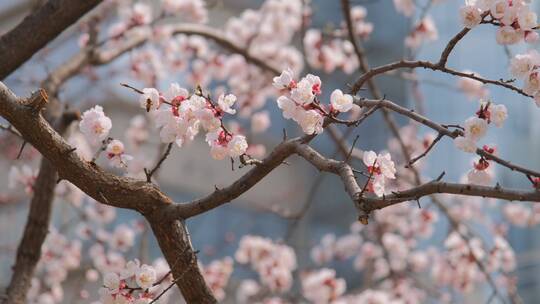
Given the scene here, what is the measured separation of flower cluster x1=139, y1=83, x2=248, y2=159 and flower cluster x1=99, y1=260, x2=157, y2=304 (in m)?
0.35

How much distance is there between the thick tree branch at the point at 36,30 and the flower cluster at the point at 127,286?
87 centimetres

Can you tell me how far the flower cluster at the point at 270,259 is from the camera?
4.84 metres

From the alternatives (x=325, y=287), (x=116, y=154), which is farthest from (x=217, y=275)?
(x=116, y=154)

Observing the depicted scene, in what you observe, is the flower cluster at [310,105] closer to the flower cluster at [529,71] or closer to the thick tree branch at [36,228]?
the flower cluster at [529,71]

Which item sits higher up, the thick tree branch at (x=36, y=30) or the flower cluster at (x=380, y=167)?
the thick tree branch at (x=36, y=30)

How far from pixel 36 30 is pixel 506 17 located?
1483mm

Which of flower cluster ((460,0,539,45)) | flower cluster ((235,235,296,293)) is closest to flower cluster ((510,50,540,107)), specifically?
flower cluster ((460,0,539,45))

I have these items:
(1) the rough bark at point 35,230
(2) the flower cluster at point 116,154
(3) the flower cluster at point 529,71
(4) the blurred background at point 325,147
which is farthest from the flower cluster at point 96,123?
(4) the blurred background at point 325,147

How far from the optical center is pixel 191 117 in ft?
6.06

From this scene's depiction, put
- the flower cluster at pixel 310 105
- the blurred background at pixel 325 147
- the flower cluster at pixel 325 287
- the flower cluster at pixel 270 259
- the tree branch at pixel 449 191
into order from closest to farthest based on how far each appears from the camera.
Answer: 1. the tree branch at pixel 449 191
2. the flower cluster at pixel 310 105
3. the flower cluster at pixel 325 287
4. the flower cluster at pixel 270 259
5. the blurred background at pixel 325 147

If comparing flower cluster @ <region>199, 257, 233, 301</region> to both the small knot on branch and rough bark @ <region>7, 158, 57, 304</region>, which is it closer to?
rough bark @ <region>7, 158, 57, 304</region>

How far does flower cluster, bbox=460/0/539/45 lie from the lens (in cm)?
174

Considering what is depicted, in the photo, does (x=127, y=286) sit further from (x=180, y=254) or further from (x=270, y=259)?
(x=270, y=259)

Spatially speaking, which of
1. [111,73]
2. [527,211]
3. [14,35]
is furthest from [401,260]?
[14,35]
